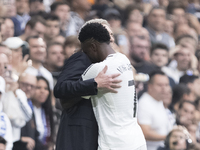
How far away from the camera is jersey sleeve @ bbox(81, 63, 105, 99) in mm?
2898

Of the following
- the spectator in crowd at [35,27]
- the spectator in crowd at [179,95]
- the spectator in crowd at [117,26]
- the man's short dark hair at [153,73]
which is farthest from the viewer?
the spectator in crowd at [179,95]

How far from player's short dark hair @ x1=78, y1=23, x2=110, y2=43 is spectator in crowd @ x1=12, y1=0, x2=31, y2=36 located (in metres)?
2.46

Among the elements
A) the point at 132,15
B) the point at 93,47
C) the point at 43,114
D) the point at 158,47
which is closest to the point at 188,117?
the point at 158,47

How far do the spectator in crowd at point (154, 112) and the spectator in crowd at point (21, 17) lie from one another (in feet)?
6.39

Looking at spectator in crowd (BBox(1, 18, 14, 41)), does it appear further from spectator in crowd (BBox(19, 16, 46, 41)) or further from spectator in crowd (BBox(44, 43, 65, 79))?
spectator in crowd (BBox(44, 43, 65, 79))

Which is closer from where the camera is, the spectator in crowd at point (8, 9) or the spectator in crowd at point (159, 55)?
the spectator in crowd at point (8, 9)

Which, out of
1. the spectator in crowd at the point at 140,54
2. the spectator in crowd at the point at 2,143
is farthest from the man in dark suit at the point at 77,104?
the spectator in crowd at the point at 140,54

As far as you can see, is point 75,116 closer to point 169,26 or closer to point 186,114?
point 186,114

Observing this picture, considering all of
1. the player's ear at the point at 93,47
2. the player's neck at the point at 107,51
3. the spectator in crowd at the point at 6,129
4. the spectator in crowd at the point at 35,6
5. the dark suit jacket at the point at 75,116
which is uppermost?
the spectator in crowd at the point at 35,6

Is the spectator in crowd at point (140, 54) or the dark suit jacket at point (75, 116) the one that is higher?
the spectator in crowd at point (140, 54)

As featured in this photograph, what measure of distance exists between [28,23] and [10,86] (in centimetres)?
124

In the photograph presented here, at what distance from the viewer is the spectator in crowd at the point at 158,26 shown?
699cm

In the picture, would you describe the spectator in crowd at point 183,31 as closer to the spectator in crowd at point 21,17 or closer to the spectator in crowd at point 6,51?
the spectator in crowd at point 21,17

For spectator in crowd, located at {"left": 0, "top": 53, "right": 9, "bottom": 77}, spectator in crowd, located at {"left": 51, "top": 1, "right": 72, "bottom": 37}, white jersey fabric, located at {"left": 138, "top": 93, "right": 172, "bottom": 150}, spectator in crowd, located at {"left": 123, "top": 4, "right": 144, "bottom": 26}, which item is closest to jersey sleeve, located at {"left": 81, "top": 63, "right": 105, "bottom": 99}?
spectator in crowd, located at {"left": 0, "top": 53, "right": 9, "bottom": 77}
